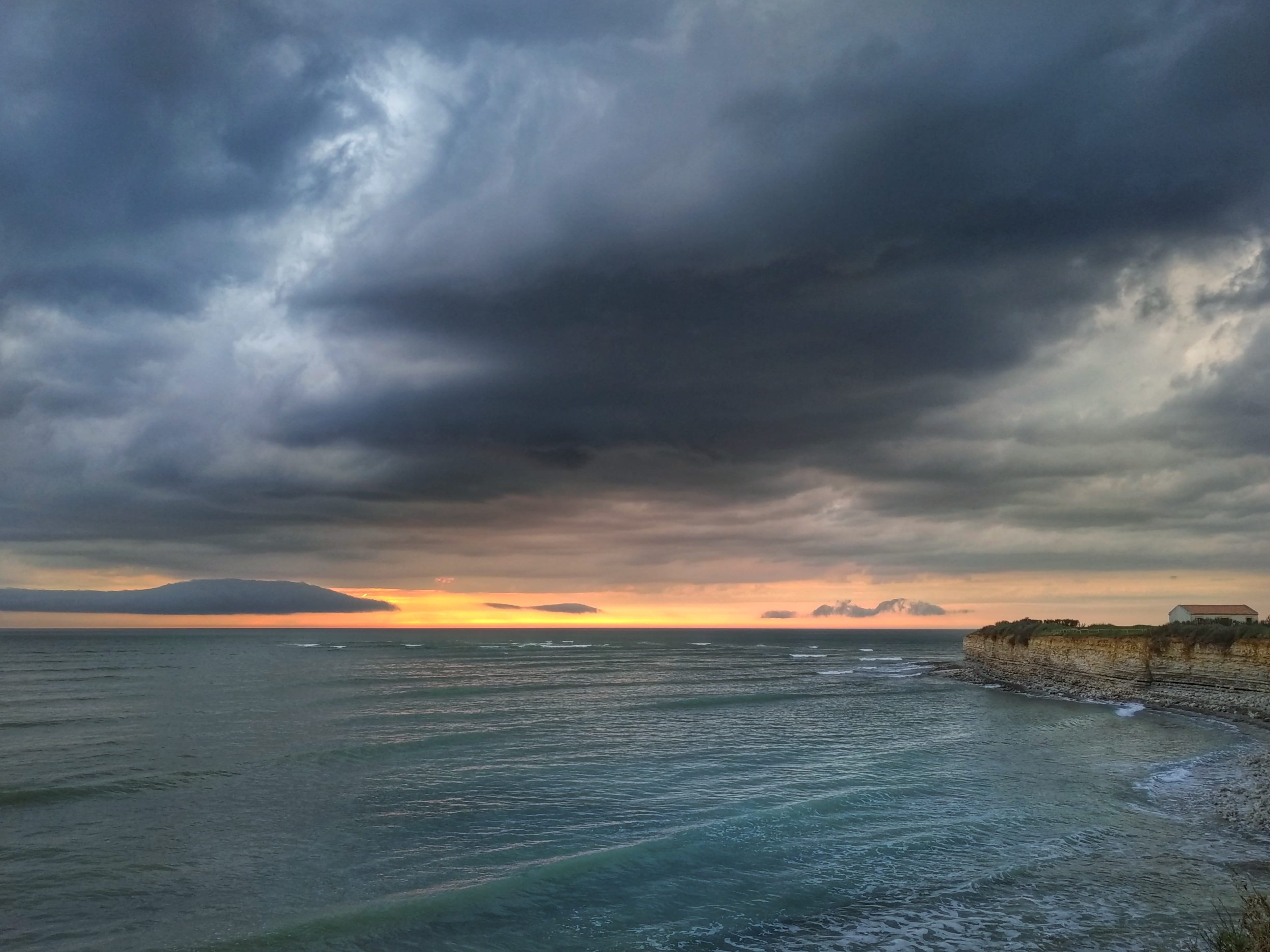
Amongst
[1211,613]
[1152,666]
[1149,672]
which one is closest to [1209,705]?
[1152,666]

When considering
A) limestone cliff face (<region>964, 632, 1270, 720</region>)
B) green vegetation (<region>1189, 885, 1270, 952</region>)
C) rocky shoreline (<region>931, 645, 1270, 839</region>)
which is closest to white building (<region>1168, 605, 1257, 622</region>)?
limestone cliff face (<region>964, 632, 1270, 720</region>)

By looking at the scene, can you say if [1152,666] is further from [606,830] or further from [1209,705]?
[606,830]

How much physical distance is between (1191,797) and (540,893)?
19.1m

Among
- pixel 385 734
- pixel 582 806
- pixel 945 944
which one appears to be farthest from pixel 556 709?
pixel 945 944

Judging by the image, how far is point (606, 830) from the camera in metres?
20.0

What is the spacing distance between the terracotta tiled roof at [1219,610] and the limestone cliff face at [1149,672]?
45.1 ft

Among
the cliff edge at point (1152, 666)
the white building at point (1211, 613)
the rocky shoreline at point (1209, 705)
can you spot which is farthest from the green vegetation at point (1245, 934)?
the white building at point (1211, 613)

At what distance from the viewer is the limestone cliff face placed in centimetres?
4178

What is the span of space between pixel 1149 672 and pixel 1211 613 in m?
25.1

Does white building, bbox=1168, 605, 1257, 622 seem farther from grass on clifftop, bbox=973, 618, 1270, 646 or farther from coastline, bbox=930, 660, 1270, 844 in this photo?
coastline, bbox=930, 660, 1270, 844

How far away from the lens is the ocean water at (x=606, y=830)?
1380 centimetres

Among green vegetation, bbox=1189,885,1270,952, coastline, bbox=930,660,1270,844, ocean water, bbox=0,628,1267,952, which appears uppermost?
green vegetation, bbox=1189,885,1270,952

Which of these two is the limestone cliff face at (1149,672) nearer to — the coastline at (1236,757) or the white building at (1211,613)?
the coastline at (1236,757)

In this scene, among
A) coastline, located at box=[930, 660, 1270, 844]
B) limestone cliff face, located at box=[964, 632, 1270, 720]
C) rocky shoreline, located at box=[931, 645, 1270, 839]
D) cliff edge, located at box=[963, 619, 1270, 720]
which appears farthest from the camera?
cliff edge, located at box=[963, 619, 1270, 720]
